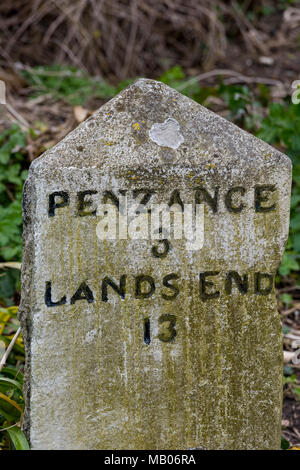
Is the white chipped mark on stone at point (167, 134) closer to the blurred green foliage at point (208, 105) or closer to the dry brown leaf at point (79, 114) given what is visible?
the blurred green foliage at point (208, 105)

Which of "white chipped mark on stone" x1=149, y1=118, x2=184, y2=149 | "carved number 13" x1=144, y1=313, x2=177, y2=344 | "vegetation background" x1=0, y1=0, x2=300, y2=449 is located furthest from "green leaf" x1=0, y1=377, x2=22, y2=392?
"vegetation background" x1=0, y1=0, x2=300, y2=449

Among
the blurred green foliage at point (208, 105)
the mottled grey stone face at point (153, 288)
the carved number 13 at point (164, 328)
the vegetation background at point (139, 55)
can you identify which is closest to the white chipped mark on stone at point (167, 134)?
the mottled grey stone face at point (153, 288)

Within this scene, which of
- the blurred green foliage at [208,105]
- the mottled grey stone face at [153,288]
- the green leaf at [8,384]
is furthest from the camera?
the blurred green foliage at [208,105]

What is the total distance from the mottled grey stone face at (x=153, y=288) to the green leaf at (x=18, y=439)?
33 millimetres

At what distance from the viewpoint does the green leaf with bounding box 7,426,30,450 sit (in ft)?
6.28

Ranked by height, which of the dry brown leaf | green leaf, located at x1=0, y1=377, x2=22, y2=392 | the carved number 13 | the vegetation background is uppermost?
the vegetation background

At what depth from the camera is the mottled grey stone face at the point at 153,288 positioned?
1.84m

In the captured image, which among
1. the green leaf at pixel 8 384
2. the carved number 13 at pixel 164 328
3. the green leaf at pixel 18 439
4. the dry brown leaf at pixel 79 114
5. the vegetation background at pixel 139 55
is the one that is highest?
the vegetation background at pixel 139 55

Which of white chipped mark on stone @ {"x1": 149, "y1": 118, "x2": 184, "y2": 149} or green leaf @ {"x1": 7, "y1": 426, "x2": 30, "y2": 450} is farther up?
white chipped mark on stone @ {"x1": 149, "y1": 118, "x2": 184, "y2": 149}

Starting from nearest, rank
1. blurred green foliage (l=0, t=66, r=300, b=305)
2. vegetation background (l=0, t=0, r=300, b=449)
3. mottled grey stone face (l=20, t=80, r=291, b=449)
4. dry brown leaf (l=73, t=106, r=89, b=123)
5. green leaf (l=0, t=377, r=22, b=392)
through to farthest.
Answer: mottled grey stone face (l=20, t=80, r=291, b=449) < green leaf (l=0, t=377, r=22, b=392) < blurred green foliage (l=0, t=66, r=300, b=305) < dry brown leaf (l=73, t=106, r=89, b=123) < vegetation background (l=0, t=0, r=300, b=449)

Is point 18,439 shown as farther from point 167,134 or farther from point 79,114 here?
point 79,114

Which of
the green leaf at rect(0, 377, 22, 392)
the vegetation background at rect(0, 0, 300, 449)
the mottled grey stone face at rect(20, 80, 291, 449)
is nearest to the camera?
the mottled grey stone face at rect(20, 80, 291, 449)

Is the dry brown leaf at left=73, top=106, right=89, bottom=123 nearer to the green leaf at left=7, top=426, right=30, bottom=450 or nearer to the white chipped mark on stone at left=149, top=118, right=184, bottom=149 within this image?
the white chipped mark on stone at left=149, top=118, right=184, bottom=149

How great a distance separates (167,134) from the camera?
6.14ft
